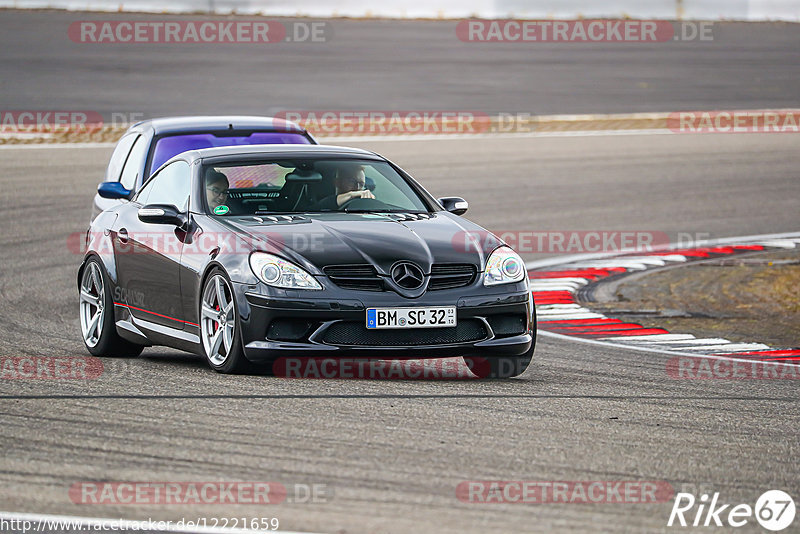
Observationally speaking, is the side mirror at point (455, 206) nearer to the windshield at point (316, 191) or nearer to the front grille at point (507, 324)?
the windshield at point (316, 191)

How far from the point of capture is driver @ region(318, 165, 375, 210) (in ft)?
29.2

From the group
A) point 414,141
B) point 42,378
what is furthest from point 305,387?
point 414,141

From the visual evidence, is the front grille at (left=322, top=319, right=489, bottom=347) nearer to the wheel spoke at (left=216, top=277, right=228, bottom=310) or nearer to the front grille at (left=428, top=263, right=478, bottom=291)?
the front grille at (left=428, top=263, right=478, bottom=291)

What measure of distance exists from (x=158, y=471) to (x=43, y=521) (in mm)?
728

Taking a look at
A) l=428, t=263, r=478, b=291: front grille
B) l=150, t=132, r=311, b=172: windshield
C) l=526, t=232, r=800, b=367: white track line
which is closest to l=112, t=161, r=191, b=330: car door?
l=428, t=263, r=478, b=291: front grille

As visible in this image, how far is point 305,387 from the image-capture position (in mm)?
7543

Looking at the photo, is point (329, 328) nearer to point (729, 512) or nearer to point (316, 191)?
point (316, 191)

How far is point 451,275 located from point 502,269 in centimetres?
39

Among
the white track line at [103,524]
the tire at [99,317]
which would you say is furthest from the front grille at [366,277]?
the white track line at [103,524]

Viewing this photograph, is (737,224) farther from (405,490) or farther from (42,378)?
(405,490)

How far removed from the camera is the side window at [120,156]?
43.2 feet

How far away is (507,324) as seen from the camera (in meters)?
8.22

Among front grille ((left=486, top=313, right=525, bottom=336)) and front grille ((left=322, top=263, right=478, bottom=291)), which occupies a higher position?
front grille ((left=322, top=263, right=478, bottom=291))

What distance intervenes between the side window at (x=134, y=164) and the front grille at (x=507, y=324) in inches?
207
